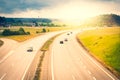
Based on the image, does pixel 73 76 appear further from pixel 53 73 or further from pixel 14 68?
pixel 14 68

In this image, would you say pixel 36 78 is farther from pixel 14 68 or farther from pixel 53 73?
pixel 14 68

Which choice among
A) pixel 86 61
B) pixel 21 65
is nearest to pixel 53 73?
pixel 21 65

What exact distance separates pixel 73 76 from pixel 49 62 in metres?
17.7

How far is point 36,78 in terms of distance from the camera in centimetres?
Result: 4784

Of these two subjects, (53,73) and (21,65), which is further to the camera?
(21,65)

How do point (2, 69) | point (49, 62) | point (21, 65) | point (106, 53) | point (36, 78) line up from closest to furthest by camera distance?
point (36, 78) < point (2, 69) < point (21, 65) < point (49, 62) < point (106, 53)

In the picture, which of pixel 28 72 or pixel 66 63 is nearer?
pixel 28 72

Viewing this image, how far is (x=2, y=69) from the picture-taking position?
187 ft

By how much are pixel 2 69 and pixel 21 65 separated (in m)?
6.04

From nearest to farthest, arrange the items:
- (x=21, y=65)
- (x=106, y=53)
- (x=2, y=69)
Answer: (x=2, y=69) < (x=21, y=65) < (x=106, y=53)

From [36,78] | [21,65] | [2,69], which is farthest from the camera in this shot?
[21,65]

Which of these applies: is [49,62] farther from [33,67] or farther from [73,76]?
[73,76]

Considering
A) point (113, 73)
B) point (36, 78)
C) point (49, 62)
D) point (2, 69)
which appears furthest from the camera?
point (49, 62)

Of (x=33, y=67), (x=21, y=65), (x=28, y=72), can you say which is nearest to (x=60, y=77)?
(x=28, y=72)
